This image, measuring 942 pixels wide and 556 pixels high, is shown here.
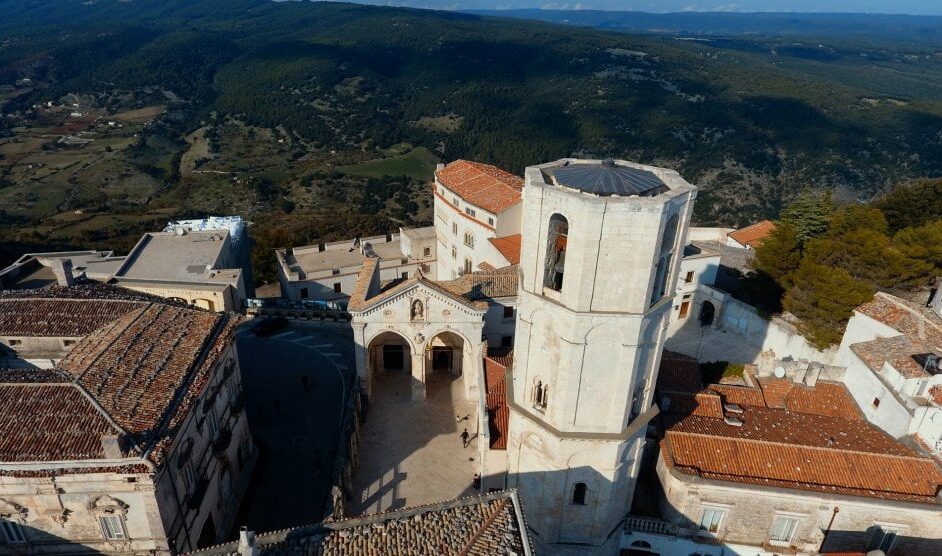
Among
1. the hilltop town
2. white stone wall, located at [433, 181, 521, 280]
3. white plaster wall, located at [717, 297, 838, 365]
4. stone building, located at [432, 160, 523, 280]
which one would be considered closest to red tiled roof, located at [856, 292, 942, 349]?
the hilltop town

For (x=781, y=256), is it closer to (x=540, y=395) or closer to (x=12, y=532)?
(x=540, y=395)

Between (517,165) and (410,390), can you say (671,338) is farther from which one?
(517,165)

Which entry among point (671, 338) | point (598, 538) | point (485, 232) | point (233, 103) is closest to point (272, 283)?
point (485, 232)

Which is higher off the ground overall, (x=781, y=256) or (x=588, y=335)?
(x=588, y=335)

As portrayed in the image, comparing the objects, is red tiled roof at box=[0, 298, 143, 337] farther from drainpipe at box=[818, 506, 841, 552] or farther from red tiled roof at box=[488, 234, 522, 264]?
drainpipe at box=[818, 506, 841, 552]

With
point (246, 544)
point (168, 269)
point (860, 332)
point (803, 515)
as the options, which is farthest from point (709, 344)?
point (168, 269)

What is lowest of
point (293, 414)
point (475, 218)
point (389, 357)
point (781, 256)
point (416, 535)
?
point (293, 414)
